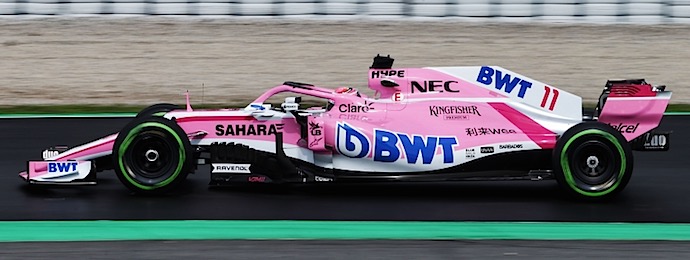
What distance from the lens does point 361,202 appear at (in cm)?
861

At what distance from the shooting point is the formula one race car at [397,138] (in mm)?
8586

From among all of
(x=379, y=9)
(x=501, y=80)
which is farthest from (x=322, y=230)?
(x=379, y=9)

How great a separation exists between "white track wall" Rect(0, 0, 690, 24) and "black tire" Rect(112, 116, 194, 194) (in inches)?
439

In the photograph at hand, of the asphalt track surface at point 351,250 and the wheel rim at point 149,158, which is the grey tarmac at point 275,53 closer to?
the wheel rim at point 149,158

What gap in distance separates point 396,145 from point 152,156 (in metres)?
1.93

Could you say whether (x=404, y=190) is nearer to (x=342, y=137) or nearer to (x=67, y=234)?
(x=342, y=137)

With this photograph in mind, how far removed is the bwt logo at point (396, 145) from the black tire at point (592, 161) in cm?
87

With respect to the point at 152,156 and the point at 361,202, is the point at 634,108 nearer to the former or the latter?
the point at 361,202

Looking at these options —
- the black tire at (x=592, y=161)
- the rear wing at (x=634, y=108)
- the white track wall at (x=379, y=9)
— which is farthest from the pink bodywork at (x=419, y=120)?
the white track wall at (x=379, y=9)

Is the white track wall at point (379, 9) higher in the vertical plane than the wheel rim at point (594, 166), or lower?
higher

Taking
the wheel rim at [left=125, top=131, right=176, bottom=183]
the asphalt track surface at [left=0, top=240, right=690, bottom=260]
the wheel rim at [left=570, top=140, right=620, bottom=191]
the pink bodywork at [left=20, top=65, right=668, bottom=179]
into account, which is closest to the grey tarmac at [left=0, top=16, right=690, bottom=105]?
the pink bodywork at [left=20, top=65, right=668, bottom=179]

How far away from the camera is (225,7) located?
1977 cm

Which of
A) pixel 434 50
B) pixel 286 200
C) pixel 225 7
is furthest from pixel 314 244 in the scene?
pixel 225 7

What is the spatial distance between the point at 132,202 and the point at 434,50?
1087 cm
